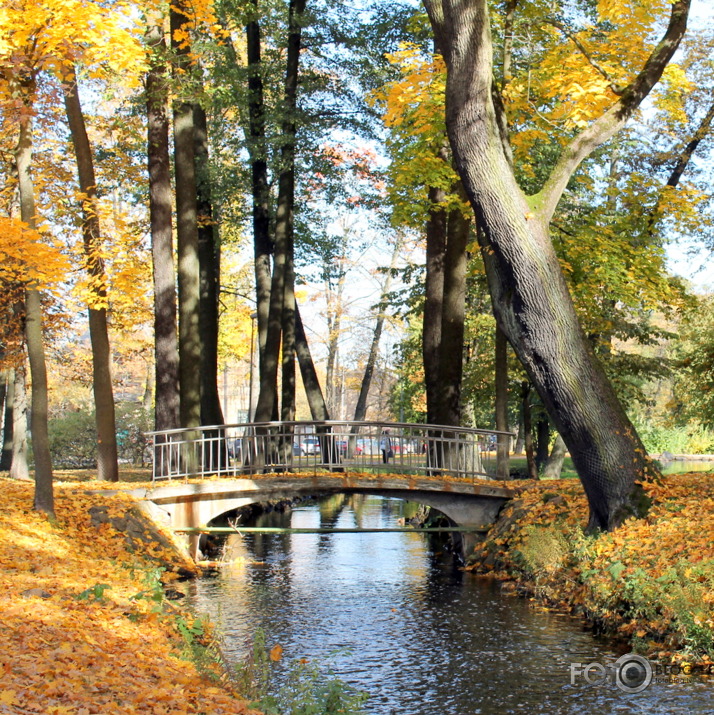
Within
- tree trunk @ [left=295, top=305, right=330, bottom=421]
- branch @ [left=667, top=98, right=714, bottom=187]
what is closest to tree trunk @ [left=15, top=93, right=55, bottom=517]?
branch @ [left=667, top=98, right=714, bottom=187]

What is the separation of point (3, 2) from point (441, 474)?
10.8 meters

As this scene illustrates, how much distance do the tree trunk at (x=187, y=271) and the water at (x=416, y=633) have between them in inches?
128

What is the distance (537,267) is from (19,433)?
17006 mm

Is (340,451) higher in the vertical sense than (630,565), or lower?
higher

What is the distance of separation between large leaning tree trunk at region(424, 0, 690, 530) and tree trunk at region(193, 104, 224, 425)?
414 inches

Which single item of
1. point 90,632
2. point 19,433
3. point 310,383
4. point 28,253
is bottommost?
point 90,632

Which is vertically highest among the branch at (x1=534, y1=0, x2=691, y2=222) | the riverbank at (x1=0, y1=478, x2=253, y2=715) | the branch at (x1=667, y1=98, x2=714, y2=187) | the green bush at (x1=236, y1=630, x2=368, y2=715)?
the branch at (x1=667, y1=98, x2=714, y2=187)

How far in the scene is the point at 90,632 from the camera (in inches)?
290

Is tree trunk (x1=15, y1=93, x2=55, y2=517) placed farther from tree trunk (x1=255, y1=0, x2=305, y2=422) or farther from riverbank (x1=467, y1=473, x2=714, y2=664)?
tree trunk (x1=255, y1=0, x2=305, y2=422)

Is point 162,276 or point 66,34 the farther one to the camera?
point 162,276

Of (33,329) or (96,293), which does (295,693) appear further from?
(96,293)

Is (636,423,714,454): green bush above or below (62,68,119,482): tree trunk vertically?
below

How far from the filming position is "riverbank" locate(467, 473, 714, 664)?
31.0ft

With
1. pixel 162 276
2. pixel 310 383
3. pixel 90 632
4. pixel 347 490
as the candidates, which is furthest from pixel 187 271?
pixel 90 632
